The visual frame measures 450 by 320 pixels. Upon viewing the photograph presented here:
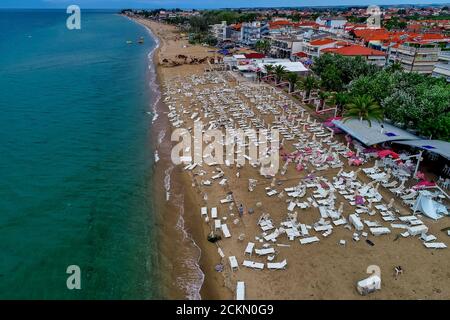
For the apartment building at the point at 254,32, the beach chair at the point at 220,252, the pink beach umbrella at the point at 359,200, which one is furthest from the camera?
the apartment building at the point at 254,32

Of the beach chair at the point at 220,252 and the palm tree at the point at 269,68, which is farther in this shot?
the palm tree at the point at 269,68

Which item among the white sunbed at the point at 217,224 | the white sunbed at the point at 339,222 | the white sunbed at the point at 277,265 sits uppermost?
the white sunbed at the point at 339,222

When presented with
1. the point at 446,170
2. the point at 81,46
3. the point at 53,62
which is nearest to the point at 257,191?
the point at 446,170

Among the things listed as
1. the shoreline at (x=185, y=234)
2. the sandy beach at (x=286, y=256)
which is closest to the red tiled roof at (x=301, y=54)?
the shoreline at (x=185, y=234)

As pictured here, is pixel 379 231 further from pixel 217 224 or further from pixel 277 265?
pixel 217 224

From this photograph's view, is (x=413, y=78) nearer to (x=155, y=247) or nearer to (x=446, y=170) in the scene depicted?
(x=446, y=170)

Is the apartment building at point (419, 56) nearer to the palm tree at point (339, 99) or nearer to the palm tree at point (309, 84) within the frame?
the palm tree at point (309, 84)
